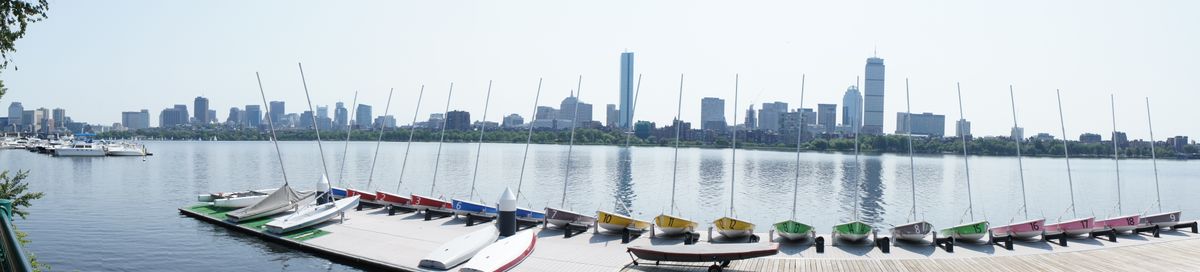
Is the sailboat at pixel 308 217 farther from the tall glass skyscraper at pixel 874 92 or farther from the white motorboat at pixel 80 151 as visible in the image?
the tall glass skyscraper at pixel 874 92

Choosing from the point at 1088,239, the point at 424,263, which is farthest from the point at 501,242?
the point at 1088,239

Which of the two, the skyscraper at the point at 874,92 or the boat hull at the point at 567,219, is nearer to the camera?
Result: the boat hull at the point at 567,219

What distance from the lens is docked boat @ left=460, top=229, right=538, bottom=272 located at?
58.1 ft

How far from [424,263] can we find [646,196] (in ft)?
115

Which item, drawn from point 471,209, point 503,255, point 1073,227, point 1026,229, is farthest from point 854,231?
point 471,209

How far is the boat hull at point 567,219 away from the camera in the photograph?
24547 millimetres

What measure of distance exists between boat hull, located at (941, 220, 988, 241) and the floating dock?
0.25m

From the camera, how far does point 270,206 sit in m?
29.4

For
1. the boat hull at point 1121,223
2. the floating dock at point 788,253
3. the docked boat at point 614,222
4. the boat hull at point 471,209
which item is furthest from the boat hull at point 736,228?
the boat hull at point 1121,223

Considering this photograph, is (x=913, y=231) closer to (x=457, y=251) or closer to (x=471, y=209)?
(x=457, y=251)

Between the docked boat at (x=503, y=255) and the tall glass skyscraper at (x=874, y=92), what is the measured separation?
338 ft

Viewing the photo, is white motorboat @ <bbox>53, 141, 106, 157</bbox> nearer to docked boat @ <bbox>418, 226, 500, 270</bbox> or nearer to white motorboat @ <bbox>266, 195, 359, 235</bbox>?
white motorboat @ <bbox>266, 195, 359, 235</bbox>

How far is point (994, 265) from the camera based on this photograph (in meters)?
19.0

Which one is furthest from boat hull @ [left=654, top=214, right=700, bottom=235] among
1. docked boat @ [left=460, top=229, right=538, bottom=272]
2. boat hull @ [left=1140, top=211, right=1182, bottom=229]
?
boat hull @ [left=1140, top=211, right=1182, bottom=229]
